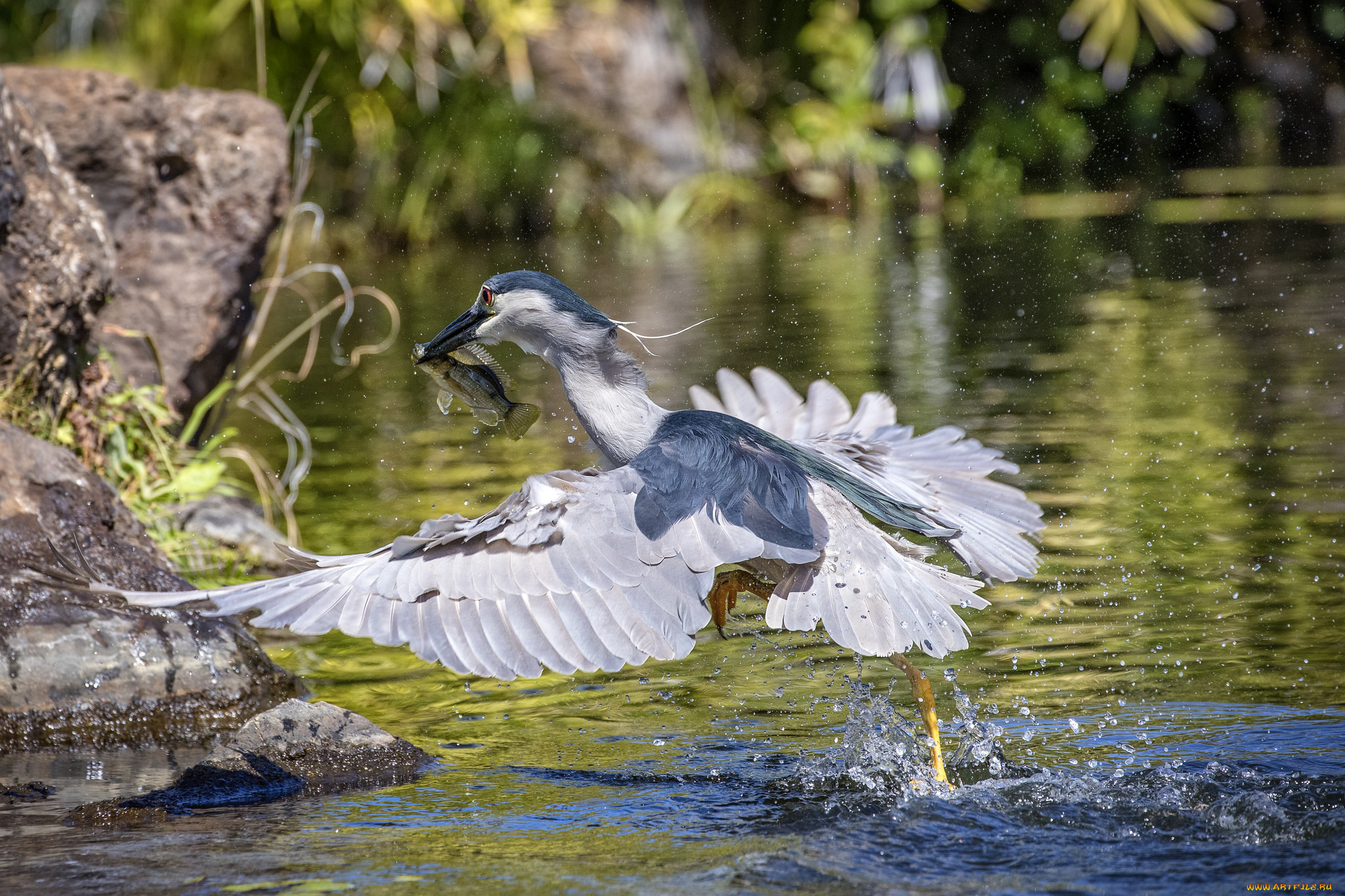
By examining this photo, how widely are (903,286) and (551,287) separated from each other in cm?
879

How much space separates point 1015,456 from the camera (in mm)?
7129

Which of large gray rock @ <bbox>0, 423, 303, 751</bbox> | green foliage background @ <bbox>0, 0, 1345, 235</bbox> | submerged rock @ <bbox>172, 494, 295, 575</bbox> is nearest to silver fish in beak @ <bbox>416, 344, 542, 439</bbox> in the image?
large gray rock @ <bbox>0, 423, 303, 751</bbox>

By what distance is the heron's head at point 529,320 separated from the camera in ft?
14.1

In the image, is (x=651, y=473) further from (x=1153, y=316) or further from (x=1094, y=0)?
(x=1094, y=0)

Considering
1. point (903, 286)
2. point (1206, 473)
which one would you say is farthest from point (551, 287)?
point (903, 286)

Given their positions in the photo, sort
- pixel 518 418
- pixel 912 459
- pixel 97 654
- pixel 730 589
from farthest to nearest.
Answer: pixel 912 459
pixel 730 589
pixel 97 654
pixel 518 418

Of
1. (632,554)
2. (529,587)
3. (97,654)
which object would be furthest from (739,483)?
(97,654)

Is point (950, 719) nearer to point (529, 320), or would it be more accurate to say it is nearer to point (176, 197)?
point (529, 320)

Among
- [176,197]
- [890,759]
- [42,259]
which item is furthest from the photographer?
[176,197]

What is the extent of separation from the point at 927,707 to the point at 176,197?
181 inches

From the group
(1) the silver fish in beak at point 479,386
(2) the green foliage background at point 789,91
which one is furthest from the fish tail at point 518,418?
(2) the green foliage background at point 789,91

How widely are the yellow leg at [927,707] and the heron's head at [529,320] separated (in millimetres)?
1247

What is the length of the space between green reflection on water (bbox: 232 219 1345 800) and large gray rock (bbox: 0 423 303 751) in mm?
354

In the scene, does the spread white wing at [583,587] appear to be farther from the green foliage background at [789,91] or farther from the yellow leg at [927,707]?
the green foliage background at [789,91]
